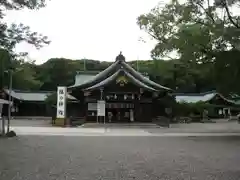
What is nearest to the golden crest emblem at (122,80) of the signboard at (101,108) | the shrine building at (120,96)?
the shrine building at (120,96)

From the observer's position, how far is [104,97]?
123 feet

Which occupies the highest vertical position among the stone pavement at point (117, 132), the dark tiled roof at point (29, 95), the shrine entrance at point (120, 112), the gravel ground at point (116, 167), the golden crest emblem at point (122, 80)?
the golden crest emblem at point (122, 80)

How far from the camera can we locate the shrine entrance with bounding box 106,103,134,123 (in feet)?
125

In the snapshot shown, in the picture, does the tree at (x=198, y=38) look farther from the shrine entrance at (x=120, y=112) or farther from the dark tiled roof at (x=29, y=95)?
the dark tiled roof at (x=29, y=95)

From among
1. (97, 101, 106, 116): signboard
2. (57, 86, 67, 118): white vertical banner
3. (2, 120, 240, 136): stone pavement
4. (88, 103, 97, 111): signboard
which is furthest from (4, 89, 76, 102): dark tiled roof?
(2, 120, 240, 136): stone pavement

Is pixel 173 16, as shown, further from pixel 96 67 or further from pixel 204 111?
pixel 96 67

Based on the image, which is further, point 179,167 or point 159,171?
point 179,167

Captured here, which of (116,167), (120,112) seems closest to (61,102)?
(120,112)

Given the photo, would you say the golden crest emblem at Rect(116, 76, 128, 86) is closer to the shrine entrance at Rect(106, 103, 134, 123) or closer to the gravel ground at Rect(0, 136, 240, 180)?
the shrine entrance at Rect(106, 103, 134, 123)

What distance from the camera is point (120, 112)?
38500 millimetres

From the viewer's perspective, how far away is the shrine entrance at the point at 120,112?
38.1m

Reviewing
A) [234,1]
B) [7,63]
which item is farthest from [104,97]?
[7,63]

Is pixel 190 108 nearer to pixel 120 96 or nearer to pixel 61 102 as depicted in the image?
pixel 120 96

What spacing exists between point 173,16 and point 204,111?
25.5 meters
